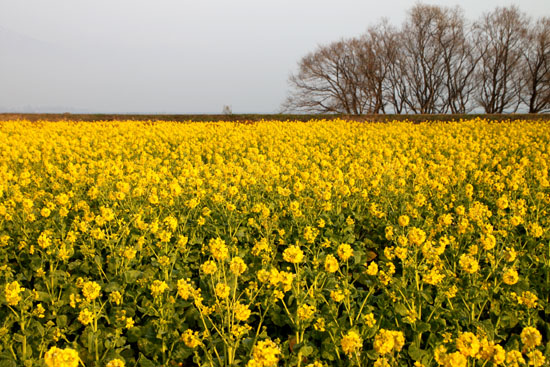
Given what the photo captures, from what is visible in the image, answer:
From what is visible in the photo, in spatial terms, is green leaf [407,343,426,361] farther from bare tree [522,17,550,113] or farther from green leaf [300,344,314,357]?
bare tree [522,17,550,113]

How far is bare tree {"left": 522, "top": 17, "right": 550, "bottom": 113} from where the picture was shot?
38.4m

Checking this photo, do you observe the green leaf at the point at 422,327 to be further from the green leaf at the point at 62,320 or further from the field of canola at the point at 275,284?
the green leaf at the point at 62,320

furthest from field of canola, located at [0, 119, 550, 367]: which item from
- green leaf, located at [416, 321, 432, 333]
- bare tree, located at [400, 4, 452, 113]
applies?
bare tree, located at [400, 4, 452, 113]

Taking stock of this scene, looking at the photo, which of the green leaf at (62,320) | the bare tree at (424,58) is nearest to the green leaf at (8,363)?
the green leaf at (62,320)

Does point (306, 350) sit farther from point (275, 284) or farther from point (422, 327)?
point (422, 327)

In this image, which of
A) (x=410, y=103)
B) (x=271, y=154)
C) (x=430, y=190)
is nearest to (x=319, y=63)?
(x=410, y=103)

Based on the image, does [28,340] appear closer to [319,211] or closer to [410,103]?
[319,211]

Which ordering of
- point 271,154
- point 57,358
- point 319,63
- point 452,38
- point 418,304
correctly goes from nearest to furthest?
1. point 57,358
2. point 418,304
3. point 271,154
4. point 452,38
5. point 319,63

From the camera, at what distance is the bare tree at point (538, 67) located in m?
38.4

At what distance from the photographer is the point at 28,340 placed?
2820 millimetres

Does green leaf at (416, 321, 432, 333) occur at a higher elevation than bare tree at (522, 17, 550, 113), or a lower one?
lower

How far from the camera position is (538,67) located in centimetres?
3900

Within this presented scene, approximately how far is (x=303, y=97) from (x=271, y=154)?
1402 inches

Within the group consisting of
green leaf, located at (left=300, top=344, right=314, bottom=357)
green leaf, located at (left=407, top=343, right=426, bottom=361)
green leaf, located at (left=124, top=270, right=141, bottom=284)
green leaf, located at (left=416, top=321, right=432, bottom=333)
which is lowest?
green leaf, located at (left=407, top=343, right=426, bottom=361)
